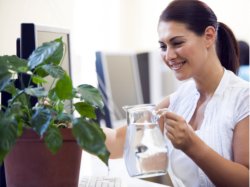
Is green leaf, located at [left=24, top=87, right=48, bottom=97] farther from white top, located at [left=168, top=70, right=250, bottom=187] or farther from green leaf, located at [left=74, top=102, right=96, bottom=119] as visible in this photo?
white top, located at [left=168, top=70, right=250, bottom=187]

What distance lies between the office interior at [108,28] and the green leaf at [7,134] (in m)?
0.68

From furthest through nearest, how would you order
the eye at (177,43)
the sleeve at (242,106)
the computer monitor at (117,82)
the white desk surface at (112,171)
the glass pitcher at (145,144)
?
the computer monitor at (117,82), the eye at (177,43), the sleeve at (242,106), the white desk surface at (112,171), the glass pitcher at (145,144)

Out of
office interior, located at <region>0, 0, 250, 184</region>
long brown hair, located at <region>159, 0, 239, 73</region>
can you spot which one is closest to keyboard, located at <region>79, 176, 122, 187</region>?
office interior, located at <region>0, 0, 250, 184</region>

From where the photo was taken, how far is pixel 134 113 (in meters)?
0.88

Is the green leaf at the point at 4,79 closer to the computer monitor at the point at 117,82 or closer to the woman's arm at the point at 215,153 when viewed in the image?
the woman's arm at the point at 215,153

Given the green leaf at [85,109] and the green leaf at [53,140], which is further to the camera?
the green leaf at [85,109]

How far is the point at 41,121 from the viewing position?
640 millimetres

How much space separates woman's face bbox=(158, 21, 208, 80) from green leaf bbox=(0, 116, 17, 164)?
73cm

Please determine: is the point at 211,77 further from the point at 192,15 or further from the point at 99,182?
the point at 99,182

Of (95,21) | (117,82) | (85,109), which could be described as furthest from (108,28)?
(85,109)

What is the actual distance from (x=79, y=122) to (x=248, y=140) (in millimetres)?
630

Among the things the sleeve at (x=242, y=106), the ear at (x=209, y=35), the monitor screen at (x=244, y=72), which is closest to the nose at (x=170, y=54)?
the ear at (x=209, y=35)

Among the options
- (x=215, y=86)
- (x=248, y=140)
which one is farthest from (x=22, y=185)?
(x=215, y=86)

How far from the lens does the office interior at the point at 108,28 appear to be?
1.85m
